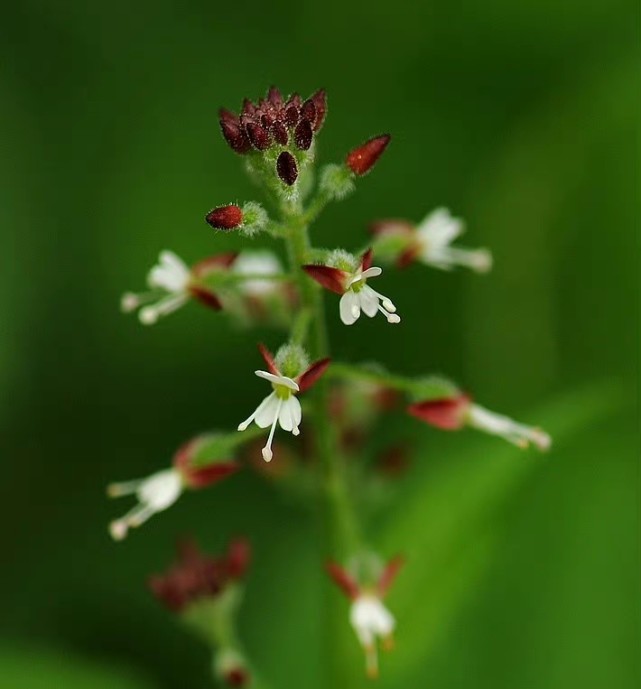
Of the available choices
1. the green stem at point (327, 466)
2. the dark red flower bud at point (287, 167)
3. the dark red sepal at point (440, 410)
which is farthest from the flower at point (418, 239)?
the dark red flower bud at point (287, 167)

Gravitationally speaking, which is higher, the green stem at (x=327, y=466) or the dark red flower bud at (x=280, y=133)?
the dark red flower bud at (x=280, y=133)

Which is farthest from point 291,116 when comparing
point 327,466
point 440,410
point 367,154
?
point 327,466

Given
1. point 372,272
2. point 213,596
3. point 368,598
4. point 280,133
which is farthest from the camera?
point 213,596

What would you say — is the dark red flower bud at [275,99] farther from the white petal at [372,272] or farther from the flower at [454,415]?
the flower at [454,415]

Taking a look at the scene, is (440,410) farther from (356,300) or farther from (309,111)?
(309,111)

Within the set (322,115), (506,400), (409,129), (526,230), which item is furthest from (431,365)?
(322,115)
